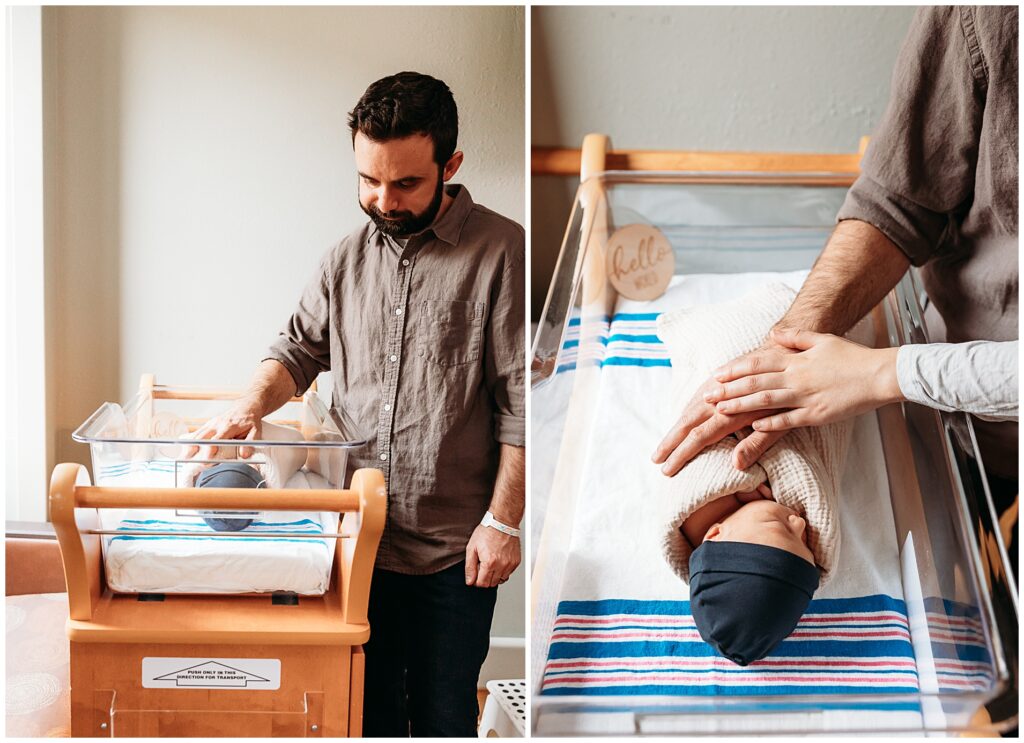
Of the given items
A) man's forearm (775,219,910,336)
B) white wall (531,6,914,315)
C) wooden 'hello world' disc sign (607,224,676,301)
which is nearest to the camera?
man's forearm (775,219,910,336)

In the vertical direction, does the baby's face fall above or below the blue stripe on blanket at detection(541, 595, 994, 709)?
above

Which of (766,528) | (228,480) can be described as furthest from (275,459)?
(766,528)

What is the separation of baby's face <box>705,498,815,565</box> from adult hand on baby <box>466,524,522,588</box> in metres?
0.24

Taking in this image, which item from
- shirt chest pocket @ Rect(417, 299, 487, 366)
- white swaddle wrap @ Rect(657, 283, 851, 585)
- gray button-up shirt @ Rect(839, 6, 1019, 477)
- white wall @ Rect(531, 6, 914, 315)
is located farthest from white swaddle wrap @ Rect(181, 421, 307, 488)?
white wall @ Rect(531, 6, 914, 315)

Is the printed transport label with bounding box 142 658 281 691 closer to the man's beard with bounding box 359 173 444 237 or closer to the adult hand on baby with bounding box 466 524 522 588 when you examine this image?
the adult hand on baby with bounding box 466 524 522 588

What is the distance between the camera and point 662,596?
3.02 feet

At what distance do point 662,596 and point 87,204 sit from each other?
0.80 meters

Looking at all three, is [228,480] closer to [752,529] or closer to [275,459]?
[275,459]

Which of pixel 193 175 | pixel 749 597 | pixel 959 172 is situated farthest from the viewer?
pixel 959 172

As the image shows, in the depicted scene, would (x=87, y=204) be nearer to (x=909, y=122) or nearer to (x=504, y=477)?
(x=504, y=477)

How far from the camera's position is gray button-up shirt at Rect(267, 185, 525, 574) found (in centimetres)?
90

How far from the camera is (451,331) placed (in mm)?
910

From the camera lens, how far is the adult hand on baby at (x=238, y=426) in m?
0.88

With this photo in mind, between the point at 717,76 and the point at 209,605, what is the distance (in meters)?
1.44
